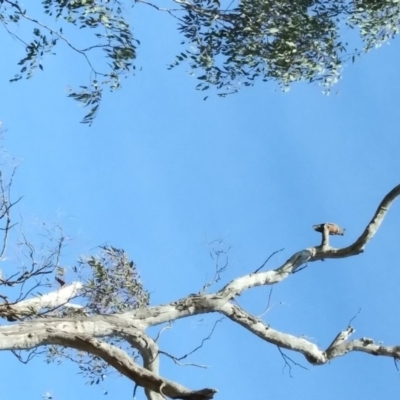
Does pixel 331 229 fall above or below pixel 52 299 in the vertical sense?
below

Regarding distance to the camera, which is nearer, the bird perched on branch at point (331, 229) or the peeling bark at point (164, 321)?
the peeling bark at point (164, 321)

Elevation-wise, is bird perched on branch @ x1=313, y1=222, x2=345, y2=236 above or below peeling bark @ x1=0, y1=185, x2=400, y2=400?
above

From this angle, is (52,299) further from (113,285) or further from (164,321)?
(164,321)

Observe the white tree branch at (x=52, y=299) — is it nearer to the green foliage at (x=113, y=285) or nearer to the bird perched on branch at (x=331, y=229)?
the green foliage at (x=113, y=285)

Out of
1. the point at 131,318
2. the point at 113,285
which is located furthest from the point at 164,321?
the point at 113,285

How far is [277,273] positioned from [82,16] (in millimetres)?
4102

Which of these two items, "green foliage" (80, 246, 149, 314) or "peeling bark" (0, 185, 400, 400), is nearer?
"peeling bark" (0, 185, 400, 400)

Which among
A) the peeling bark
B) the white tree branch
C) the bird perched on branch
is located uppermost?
the white tree branch

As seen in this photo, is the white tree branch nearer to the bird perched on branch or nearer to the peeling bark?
the peeling bark

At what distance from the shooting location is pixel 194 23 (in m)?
9.61

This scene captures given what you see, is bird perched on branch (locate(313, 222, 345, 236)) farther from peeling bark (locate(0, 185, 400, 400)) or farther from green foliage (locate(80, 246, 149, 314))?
green foliage (locate(80, 246, 149, 314))

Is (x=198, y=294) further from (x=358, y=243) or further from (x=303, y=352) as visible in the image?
(x=358, y=243)

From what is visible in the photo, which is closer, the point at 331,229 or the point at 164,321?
the point at 164,321

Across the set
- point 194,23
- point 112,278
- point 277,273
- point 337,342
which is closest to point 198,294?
point 277,273
